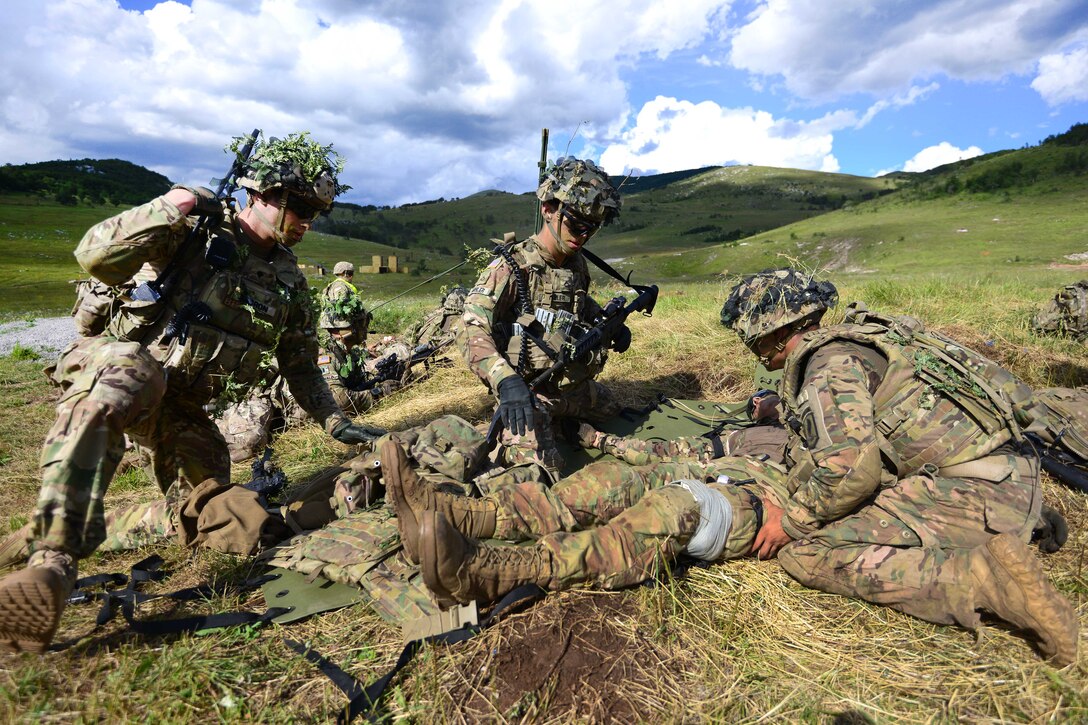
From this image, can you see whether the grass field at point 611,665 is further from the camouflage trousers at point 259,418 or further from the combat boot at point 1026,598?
the camouflage trousers at point 259,418

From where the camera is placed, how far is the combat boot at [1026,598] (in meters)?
2.21

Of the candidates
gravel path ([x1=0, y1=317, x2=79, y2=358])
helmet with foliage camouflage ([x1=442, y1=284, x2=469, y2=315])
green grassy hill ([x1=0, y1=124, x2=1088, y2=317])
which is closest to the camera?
helmet with foliage camouflage ([x1=442, y1=284, x2=469, y2=315])

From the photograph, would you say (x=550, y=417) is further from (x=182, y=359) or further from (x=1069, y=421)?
(x=1069, y=421)

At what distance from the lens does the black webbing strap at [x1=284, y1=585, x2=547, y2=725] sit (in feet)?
6.91

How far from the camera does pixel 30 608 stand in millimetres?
2084

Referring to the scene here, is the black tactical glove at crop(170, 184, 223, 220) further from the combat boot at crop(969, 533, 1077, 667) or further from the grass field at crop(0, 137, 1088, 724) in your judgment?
the combat boot at crop(969, 533, 1077, 667)

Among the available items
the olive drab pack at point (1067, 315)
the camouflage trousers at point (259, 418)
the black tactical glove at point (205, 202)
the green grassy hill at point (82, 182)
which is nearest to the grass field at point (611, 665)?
the black tactical glove at point (205, 202)

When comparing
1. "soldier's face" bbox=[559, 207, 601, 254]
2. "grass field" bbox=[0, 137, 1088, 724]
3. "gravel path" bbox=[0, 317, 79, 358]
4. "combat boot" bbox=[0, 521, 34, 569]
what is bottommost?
"grass field" bbox=[0, 137, 1088, 724]

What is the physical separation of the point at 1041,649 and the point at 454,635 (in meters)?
2.41

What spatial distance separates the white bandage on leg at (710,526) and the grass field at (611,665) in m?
0.14

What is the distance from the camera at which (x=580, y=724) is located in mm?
2086

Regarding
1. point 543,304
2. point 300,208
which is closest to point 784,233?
point 543,304

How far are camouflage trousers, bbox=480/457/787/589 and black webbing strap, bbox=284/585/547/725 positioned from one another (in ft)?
0.65

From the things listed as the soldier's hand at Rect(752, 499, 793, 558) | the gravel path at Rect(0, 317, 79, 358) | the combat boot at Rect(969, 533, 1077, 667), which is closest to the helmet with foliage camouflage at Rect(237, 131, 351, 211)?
the soldier's hand at Rect(752, 499, 793, 558)
